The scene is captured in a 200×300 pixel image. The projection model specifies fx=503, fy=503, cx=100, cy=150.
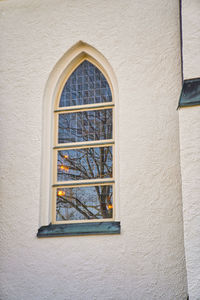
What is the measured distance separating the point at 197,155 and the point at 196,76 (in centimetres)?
115

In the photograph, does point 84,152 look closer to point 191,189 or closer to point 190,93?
point 190,93

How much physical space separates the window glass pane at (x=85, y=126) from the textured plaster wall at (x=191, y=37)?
1784mm

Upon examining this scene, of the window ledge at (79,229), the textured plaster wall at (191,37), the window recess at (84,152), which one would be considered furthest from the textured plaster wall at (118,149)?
the textured plaster wall at (191,37)

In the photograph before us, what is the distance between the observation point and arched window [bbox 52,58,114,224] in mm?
7891

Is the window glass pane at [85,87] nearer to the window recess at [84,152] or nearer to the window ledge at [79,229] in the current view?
the window recess at [84,152]

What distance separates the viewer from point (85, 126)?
27.1ft

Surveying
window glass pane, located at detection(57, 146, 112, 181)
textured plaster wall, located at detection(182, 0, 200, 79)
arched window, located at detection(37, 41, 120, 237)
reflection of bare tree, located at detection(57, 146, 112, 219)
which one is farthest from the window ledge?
textured plaster wall, located at detection(182, 0, 200, 79)

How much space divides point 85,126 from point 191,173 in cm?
247

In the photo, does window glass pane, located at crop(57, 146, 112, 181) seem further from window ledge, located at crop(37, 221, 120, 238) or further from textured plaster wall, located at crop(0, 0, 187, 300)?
window ledge, located at crop(37, 221, 120, 238)

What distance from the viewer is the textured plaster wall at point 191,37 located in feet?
22.4

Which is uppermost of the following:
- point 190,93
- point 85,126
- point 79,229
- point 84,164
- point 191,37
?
point 191,37

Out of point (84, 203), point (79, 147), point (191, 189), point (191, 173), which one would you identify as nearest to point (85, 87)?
point (79, 147)

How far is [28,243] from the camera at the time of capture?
25.4ft

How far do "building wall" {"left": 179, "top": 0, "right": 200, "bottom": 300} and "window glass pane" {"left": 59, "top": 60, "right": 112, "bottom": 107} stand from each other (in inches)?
72.1
